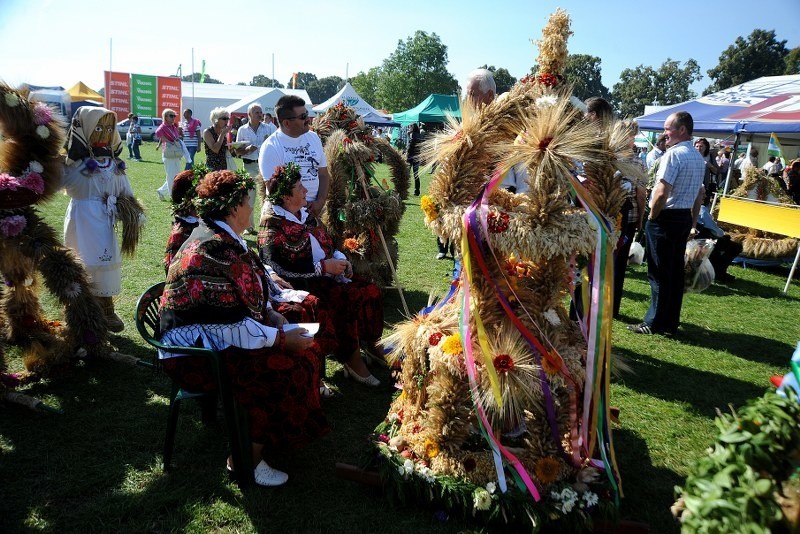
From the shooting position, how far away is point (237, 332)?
272 cm

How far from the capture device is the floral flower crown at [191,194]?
324 centimetres

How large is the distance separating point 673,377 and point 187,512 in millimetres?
3889

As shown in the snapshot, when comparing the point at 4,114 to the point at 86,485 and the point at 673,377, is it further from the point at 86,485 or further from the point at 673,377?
the point at 673,377

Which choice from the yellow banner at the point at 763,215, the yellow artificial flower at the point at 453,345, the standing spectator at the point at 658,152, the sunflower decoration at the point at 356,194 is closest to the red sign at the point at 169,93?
the standing spectator at the point at 658,152

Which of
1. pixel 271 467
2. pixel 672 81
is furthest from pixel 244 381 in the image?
pixel 672 81

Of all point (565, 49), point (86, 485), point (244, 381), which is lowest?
point (86, 485)

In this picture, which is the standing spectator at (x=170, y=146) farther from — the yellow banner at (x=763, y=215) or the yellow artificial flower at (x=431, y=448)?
the yellow banner at (x=763, y=215)

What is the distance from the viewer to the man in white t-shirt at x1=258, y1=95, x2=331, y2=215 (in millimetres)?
4746

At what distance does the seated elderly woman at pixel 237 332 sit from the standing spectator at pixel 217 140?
6.32m

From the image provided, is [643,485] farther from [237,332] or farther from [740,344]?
[740,344]

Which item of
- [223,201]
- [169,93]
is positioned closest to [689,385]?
[223,201]

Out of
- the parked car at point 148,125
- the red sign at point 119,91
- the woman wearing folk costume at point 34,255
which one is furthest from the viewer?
the red sign at point 119,91

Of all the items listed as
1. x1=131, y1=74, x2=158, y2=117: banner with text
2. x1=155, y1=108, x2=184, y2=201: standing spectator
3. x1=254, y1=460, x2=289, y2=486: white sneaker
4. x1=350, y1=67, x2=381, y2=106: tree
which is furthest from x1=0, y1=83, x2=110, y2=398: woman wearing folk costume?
x1=350, y1=67, x2=381, y2=106: tree

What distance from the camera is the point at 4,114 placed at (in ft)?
12.1
